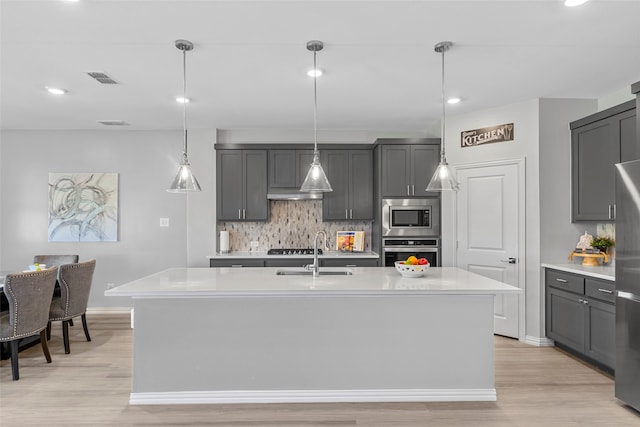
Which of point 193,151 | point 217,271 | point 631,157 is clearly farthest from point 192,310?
point 631,157

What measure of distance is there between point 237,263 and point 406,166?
8.23 ft

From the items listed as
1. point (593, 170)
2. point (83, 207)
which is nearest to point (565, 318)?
point (593, 170)

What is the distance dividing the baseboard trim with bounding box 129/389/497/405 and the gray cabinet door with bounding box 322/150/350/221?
9.34ft

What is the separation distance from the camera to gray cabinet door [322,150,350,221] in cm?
543

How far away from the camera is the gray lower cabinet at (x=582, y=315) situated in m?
3.27

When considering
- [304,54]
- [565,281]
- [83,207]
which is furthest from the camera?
[83,207]

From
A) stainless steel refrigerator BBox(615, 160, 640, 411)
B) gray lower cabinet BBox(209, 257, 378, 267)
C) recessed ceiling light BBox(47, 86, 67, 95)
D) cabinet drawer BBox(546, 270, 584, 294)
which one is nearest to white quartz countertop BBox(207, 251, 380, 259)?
gray lower cabinet BBox(209, 257, 378, 267)

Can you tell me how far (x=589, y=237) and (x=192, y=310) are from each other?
3.84 meters

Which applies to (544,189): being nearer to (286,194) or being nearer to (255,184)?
(286,194)

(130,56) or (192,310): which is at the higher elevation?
(130,56)

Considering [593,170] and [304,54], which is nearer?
[304,54]

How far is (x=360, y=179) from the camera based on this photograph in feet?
17.9

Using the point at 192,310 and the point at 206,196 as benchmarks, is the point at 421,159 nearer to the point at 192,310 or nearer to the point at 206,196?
the point at 206,196

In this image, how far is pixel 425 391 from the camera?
2.89 metres
